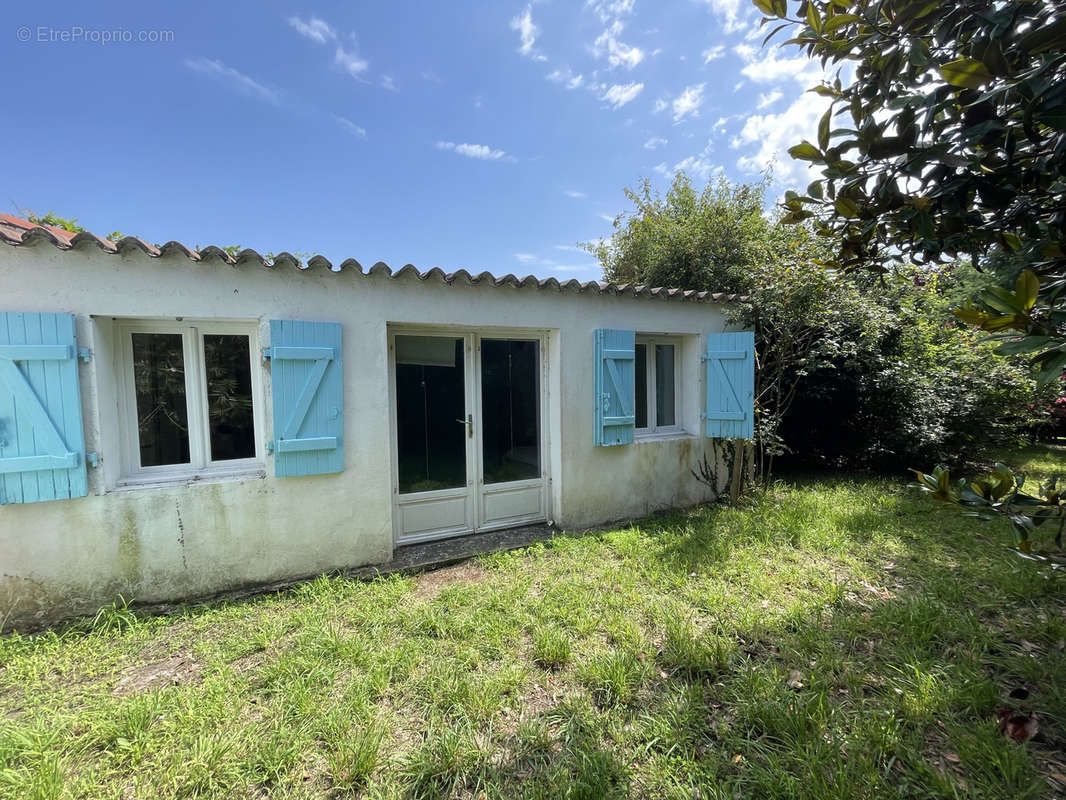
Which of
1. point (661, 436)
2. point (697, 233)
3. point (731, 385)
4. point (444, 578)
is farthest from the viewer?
point (697, 233)

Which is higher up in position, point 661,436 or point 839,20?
point 839,20

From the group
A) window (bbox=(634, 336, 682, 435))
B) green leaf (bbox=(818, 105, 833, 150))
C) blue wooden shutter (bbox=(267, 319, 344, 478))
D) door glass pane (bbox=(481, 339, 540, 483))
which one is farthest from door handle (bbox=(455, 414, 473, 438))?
green leaf (bbox=(818, 105, 833, 150))

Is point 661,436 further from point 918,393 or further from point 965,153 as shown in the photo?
point 918,393

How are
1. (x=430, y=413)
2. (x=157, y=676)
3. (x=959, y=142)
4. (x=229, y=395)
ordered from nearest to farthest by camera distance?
(x=959, y=142) → (x=157, y=676) → (x=229, y=395) → (x=430, y=413)

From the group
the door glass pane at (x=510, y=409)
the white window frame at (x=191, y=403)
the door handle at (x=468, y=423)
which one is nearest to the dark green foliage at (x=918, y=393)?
the door glass pane at (x=510, y=409)

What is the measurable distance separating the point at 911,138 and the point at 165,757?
175 inches

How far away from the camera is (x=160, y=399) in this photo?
142 inches

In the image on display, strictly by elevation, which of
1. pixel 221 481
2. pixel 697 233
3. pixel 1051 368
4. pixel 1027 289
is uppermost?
pixel 697 233

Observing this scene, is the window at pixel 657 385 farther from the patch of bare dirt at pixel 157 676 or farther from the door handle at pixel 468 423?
the patch of bare dirt at pixel 157 676

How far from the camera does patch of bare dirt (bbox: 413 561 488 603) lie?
3665 mm

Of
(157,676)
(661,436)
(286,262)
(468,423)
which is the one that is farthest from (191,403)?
(661,436)

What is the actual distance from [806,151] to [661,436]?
4.15 meters

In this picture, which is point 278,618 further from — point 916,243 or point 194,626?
point 916,243

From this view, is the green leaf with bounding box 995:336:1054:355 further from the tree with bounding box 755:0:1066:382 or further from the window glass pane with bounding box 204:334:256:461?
the window glass pane with bounding box 204:334:256:461
